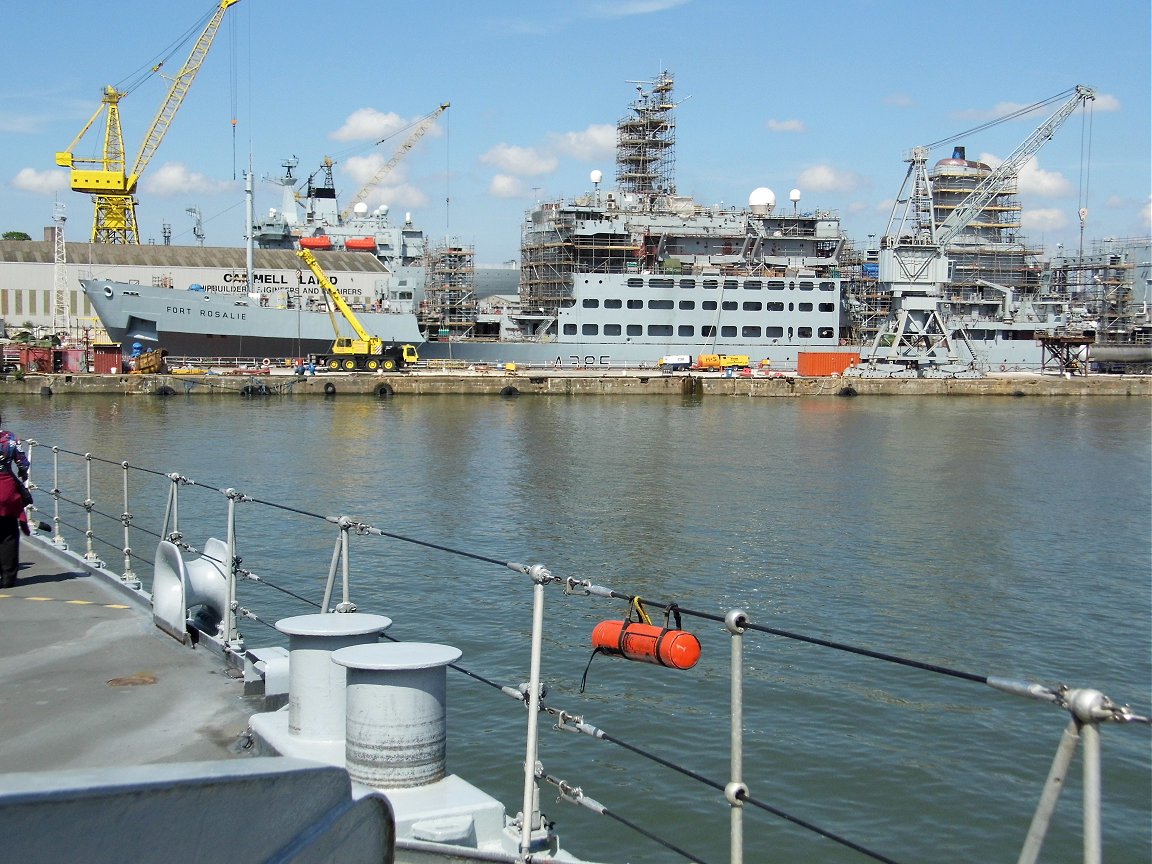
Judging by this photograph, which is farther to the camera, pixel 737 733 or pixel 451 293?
pixel 451 293

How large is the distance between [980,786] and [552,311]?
5993cm

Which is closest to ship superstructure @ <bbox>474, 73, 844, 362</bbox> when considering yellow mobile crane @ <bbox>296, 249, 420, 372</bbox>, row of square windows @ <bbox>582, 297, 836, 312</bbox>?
row of square windows @ <bbox>582, 297, 836, 312</bbox>

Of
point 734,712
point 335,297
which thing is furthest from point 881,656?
point 335,297

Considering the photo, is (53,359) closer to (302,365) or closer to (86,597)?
(302,365)

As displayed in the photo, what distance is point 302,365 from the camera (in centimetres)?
5812

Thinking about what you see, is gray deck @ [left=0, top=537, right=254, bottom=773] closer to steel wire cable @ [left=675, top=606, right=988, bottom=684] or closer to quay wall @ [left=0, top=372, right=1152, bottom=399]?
steel wire cable @ [left=675, top=606, right=988, bottom=684]

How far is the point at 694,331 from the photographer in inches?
2694

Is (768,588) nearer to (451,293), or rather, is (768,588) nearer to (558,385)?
(558,385)

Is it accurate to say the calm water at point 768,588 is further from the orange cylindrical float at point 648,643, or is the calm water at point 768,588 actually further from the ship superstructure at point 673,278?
the ship superstructure at point 673,278

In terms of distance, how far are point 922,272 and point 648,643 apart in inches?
2713

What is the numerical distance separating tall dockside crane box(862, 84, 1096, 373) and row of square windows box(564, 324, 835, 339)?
4.13 meters

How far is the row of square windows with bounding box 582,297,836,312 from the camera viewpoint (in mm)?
67125

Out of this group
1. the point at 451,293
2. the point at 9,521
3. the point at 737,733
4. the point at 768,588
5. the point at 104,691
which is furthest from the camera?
the point at 451,293

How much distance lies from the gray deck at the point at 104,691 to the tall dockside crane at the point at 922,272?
63.8m
